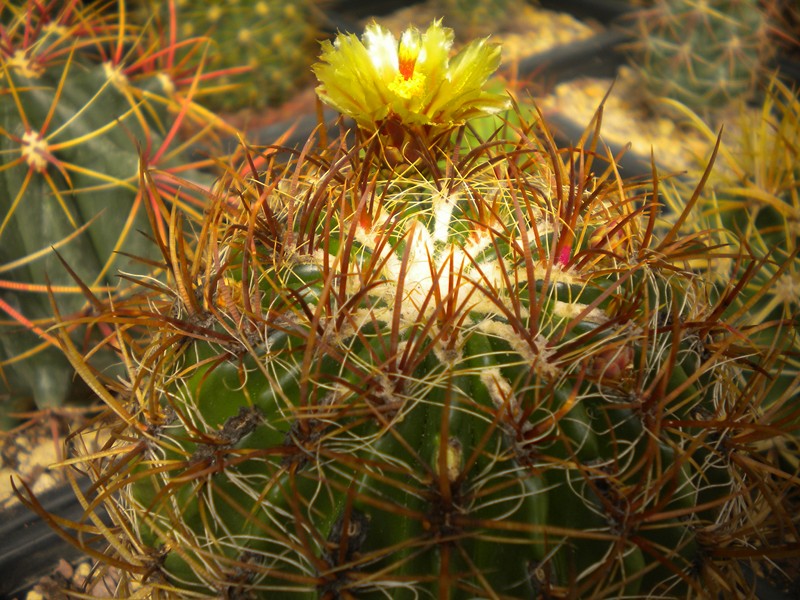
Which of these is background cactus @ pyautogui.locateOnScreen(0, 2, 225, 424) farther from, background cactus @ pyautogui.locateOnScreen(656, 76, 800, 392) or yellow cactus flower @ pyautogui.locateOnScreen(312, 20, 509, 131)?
background cactus @ pyautogui.locateOnScreen(656, 76, 800, 392)

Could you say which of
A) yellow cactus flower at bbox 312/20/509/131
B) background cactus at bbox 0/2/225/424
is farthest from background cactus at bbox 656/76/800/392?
background cactus at bbox 0/2/225/424

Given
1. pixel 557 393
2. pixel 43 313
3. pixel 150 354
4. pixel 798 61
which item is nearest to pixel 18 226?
pixel 43 313

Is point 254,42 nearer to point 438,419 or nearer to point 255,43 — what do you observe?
point 255,43

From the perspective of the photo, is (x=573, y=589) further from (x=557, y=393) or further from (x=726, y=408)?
(x=726, y=408)

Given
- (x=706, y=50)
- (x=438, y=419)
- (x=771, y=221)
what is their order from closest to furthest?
(x=438, y=419)
(x=771, y=221)
(x=706, y=50)

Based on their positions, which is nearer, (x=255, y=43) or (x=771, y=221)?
(x=771, y=221)

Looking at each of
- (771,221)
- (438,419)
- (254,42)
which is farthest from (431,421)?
(254,42)
